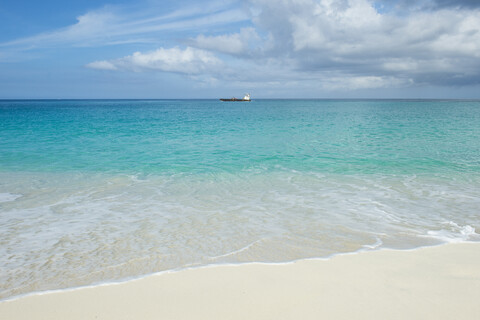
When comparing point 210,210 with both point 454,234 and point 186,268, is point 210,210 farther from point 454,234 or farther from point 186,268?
point 454,234

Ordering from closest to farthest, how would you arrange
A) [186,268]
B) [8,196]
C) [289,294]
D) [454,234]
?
[289,294] → [186,268] → [454,234] → [8,196]

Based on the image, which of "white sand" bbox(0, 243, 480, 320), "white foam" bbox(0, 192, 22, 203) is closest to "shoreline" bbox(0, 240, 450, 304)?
"white sand" bbox(0, 243, 480, 320)

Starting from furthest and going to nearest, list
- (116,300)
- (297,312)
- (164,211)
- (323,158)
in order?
(323,158)
(164,211)
(116,300)
(297,312)

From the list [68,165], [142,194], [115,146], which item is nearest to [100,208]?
[142,194]

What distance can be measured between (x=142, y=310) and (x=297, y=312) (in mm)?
1962

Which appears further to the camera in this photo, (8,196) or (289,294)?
(8,196)

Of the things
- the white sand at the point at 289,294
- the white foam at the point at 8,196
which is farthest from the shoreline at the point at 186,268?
the white foam at the point at 8,196

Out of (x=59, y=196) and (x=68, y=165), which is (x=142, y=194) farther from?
(x=68, y=165)

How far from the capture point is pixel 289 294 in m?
4.44

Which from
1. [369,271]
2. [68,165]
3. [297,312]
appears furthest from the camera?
[68,165]

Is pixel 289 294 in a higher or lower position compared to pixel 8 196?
higher

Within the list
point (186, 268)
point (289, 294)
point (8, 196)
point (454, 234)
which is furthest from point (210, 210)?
point (8, 196)

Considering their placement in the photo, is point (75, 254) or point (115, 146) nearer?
point (75, 254)

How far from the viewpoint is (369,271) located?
5.11 m
